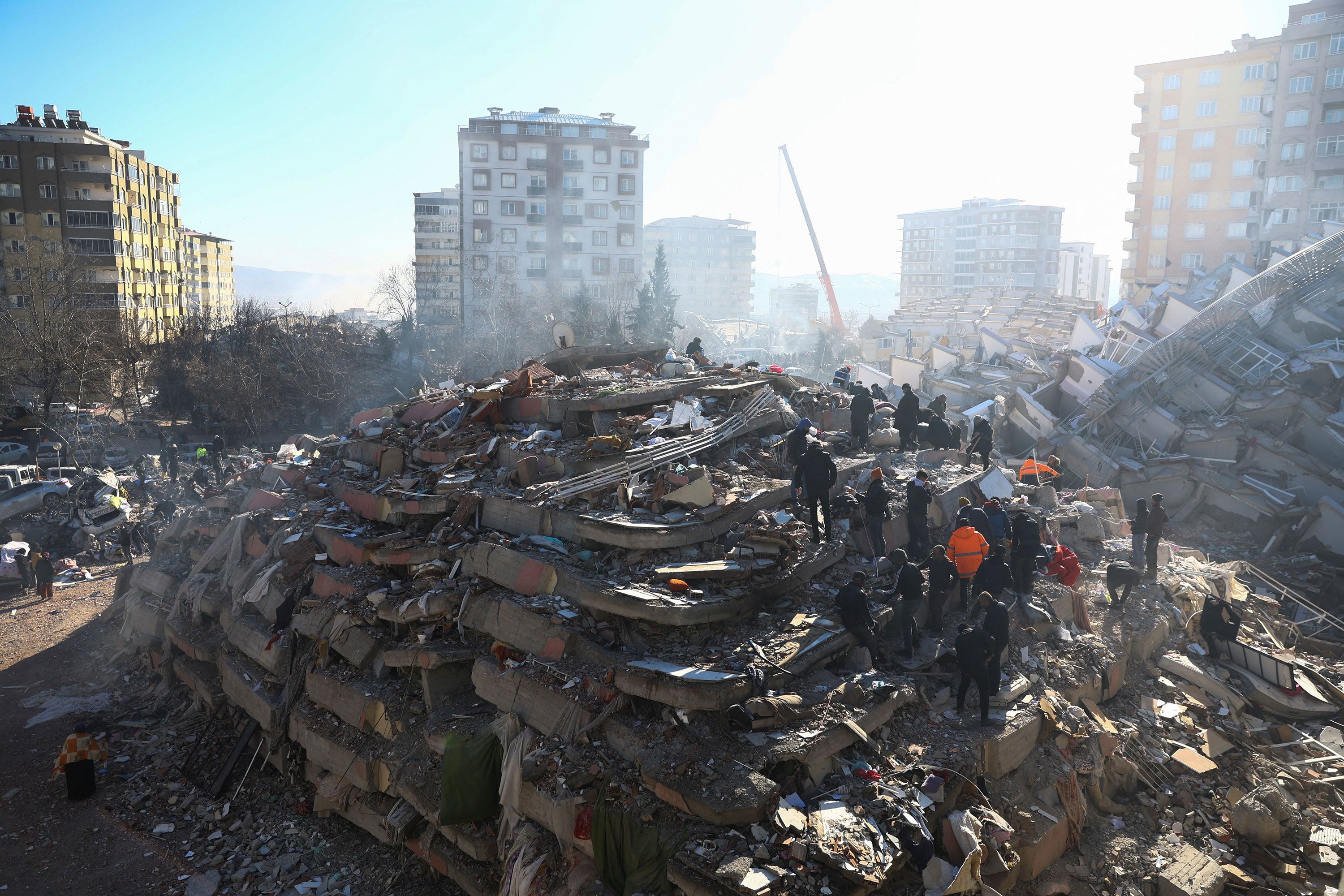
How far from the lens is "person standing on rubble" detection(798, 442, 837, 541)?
9.05 meters

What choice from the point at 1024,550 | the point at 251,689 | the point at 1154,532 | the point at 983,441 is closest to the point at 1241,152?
the point at 983,441

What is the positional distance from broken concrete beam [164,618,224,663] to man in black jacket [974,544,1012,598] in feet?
32.4

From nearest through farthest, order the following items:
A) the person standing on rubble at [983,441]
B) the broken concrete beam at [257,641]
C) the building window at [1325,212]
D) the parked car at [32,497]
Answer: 1. the broken concrete beam at [257,641]
2. the person standing on rubble at [983,441]
3. the parked car at [32,497]
4. the building window at [1325,212]

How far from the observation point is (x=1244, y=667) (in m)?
9.72

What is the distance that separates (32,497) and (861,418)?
62.0 ft

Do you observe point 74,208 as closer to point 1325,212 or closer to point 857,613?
point 857,613

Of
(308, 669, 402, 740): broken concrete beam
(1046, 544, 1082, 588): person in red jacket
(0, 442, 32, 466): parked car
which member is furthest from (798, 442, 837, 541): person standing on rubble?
(0, 442, 32, 466): parked car

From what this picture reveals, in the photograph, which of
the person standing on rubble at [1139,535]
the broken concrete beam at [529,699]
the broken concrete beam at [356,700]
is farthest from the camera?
the person standing on rubble at [1139,535]

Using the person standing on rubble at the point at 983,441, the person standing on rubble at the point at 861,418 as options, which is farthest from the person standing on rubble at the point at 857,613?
the person standing on rubble at the point at 983,441

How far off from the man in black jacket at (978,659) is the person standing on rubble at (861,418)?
5953mm

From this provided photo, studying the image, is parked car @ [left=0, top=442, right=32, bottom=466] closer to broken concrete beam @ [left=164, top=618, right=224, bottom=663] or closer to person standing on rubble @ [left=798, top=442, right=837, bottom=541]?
broken concrete beam @ [left=164, top=618, right=224, bottom=663]

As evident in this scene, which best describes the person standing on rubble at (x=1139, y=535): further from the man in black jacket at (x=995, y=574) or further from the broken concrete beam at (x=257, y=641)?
the broken concrete beam at (x=257, y=641)

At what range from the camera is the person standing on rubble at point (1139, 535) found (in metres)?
11.3

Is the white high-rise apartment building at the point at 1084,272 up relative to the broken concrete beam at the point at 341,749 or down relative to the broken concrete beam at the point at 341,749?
up
